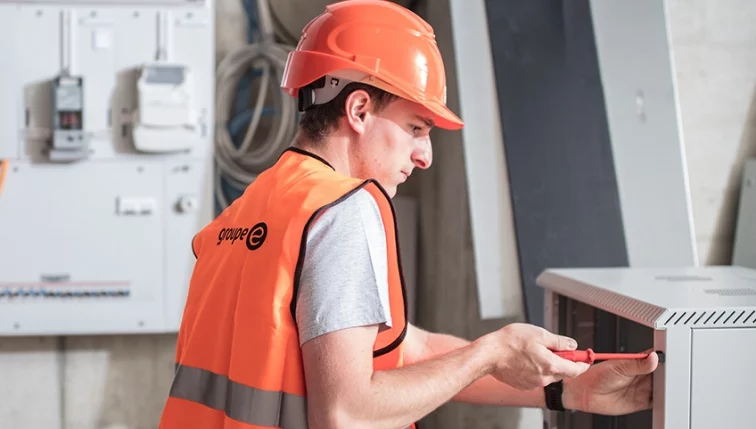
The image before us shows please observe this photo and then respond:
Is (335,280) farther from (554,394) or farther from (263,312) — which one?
(554,394)

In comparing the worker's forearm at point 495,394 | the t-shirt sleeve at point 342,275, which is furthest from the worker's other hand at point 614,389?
the t-shirt sleeve at point 342,275

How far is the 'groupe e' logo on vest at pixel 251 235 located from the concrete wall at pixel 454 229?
176 centimetres

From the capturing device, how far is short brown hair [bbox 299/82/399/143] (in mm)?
1326

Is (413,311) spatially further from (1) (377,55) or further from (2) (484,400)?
(1) (377,55)

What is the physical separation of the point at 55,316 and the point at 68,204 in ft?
1.44

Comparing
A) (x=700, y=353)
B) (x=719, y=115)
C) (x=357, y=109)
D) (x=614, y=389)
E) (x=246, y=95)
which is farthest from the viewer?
(x=246, y=95)

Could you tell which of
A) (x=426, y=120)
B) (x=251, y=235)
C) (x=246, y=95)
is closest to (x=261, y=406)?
(x=251, y=235)

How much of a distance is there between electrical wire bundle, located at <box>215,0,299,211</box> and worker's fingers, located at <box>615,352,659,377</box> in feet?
7.52

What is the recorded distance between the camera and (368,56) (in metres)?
1.32

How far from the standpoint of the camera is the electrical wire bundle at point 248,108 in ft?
11.7

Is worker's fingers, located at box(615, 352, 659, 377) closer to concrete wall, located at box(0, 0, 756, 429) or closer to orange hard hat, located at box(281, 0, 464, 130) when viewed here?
orange hard hat, located at box(281, 0, 464, 130)

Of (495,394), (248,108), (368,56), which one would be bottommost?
(495,394)

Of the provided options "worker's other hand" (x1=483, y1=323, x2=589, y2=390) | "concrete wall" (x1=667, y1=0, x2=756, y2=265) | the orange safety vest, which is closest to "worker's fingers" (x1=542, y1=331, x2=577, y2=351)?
"worker's other hand" (x1=483, y1=323, x2=589, y2=390)

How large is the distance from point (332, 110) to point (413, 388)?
46 cm
